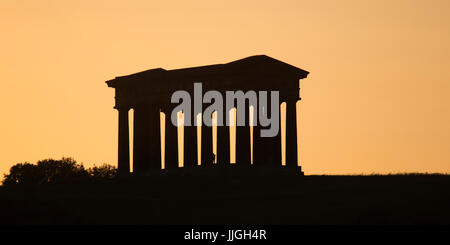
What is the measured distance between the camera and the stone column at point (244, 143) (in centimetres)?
13838

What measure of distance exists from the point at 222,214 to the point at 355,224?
1424cm

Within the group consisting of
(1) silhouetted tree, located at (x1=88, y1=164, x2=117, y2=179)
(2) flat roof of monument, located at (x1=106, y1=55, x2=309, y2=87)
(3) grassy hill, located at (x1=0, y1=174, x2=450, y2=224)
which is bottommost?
(3) grassy hill, located at (x1=0, y1=174, x2=450, y2=224)

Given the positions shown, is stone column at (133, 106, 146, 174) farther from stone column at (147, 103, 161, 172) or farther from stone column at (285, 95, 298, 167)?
stone column at (285, 95, 298, 167)

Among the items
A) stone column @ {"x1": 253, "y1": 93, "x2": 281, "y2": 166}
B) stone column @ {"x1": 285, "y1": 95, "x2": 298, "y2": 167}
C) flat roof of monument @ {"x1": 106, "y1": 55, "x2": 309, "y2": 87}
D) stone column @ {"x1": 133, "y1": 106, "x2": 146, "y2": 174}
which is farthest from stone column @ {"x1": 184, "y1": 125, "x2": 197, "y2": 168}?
stone column @ {"x1": 285, "y1": 95, "x2": 298, "y2": 167}

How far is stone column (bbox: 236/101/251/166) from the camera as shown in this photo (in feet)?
454

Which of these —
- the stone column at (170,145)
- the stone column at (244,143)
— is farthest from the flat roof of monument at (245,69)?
the stone column at (170,145)

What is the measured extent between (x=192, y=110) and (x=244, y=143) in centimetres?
913

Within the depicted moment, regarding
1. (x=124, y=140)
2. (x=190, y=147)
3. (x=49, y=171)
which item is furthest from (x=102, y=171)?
(x=190, y=147)

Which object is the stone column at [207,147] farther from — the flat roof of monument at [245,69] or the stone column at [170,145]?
the stone column at [170,145]

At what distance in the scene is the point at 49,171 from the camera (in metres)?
182

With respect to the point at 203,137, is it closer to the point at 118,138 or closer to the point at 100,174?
the point at 118,138
